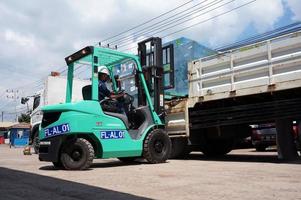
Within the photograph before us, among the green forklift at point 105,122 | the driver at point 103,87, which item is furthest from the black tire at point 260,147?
the driver at point 103,87

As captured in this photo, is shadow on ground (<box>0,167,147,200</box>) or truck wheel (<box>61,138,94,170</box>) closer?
shadow on ground (<box>0,167,147,200</box>)

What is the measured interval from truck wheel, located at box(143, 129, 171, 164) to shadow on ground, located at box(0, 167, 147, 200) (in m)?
3.30

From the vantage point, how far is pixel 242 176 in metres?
A: 7.33

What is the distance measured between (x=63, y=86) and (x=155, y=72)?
32.0 ft

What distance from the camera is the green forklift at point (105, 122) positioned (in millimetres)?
8984

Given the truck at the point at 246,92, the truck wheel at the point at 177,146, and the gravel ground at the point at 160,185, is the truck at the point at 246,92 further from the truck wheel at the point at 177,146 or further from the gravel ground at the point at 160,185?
the gravel ground at the point at 160,185

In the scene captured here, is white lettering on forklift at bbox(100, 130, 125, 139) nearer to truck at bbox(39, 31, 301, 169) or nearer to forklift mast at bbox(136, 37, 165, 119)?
truck at bbox(39, 31, 301, 169)

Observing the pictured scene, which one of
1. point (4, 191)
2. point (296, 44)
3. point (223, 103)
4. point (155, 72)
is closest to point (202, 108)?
point (223, 103)

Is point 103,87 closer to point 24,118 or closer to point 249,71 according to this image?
point 249,71

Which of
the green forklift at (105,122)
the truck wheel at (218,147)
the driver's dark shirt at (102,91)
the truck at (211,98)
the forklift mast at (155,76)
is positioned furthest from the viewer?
the truck wheel at (218,147)

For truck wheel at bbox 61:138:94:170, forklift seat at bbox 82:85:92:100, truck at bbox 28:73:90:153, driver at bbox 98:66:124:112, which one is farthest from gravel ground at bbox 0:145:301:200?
truck at bbox 28:73:90:153

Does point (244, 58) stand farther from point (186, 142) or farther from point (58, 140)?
point (58, 140)

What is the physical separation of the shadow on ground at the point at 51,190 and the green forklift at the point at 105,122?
76.1 inches

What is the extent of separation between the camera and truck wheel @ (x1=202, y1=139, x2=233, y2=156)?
1311 cm
